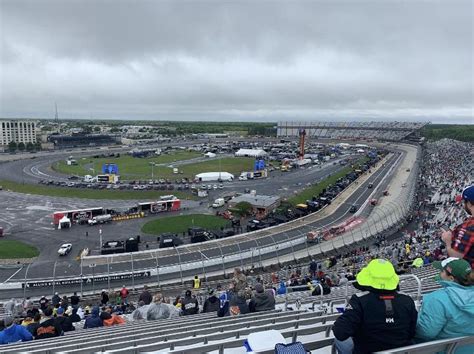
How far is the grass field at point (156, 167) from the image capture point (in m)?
65.3

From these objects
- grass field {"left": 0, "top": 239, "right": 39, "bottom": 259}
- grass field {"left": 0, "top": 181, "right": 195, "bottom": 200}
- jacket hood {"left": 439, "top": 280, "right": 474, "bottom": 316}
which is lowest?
grass field {"left": 0, "top": 181, "right": 195, "bottom": 200}

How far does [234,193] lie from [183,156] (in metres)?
47.5

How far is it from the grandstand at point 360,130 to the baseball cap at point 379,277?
15958cm

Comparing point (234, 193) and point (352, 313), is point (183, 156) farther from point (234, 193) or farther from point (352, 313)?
point (352, 313)

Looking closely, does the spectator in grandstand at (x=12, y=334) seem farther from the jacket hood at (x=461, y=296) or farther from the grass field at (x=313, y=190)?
the grass field at (x=313, y=190)

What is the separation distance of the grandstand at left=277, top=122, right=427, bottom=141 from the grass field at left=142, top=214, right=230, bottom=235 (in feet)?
437

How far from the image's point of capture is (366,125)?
18650cm

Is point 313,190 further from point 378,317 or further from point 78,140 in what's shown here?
point 78,140

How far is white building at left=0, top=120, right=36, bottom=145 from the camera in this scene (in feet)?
420

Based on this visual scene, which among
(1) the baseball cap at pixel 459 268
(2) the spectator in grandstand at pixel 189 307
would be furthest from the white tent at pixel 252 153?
(1) the baseball cap at pixel 459 268

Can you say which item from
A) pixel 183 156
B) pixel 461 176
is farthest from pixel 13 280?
pixel 183 156

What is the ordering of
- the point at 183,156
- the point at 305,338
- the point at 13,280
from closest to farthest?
the point at 305,338 → the point at 13,280 → the point at 183,156

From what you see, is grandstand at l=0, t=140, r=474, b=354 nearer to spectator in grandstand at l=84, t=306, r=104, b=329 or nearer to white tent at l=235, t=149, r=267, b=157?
spectator in grandstand at l=84, t=306, r=104, b=329

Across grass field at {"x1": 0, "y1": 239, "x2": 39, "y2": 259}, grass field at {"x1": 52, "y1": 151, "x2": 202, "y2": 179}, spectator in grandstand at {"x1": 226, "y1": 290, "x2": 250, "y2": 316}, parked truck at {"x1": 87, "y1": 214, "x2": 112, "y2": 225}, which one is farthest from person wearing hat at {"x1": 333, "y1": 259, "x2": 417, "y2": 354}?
grass field at {"x1": 52, "y1": 151, "x2": 202, "y2": 179}
